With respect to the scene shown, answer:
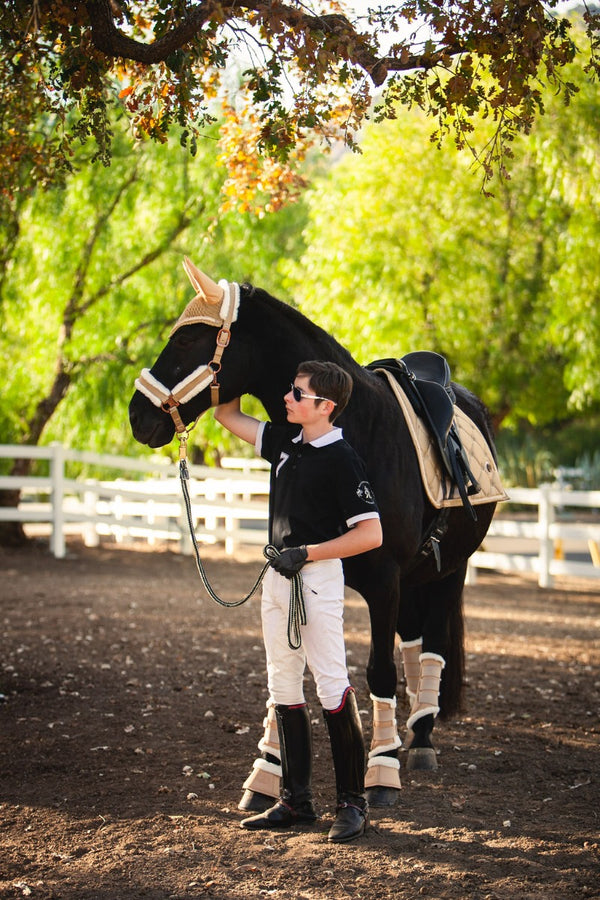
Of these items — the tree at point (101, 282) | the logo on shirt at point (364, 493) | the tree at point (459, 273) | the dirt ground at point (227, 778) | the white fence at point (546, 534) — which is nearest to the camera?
the dirt ground at point (227, 778)

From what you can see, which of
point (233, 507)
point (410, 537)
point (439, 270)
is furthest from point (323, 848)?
point (233, 507)

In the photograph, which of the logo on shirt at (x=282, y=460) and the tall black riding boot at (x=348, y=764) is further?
the logo on shirt at (x=282, y=460)

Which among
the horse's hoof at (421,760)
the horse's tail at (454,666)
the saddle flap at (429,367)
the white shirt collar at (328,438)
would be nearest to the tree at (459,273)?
the saddle flap at (429,367)

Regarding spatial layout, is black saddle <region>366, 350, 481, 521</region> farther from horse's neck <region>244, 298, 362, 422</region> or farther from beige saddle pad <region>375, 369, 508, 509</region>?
horse's neck <region>244, 298, 362, 422</region>

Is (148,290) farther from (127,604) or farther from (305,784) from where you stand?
(305,784)

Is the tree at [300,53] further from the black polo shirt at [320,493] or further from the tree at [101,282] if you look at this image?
the tree at [101,282]

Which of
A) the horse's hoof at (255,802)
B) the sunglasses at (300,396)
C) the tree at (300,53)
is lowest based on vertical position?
the horse's hoof at (255,802)

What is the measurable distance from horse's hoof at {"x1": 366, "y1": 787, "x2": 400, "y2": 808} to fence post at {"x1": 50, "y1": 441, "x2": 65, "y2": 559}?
10.1 meters

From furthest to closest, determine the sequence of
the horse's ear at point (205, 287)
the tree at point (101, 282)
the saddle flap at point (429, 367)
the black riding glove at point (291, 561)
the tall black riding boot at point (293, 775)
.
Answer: the tree at point (101, 282) → the saddle flap at point (429, 367) → the horse's ear at point (205, 287) → the tall black riding boot at point (293, 775) → the black riding glove at point (291, 561)

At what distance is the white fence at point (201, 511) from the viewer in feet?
40.9

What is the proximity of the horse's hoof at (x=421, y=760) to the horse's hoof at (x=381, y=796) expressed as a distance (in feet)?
1.96

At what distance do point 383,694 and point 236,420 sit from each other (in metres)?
1.33

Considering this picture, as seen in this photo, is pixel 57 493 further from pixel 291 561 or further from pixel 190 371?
pixel 291 561

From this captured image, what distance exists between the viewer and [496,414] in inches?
560
